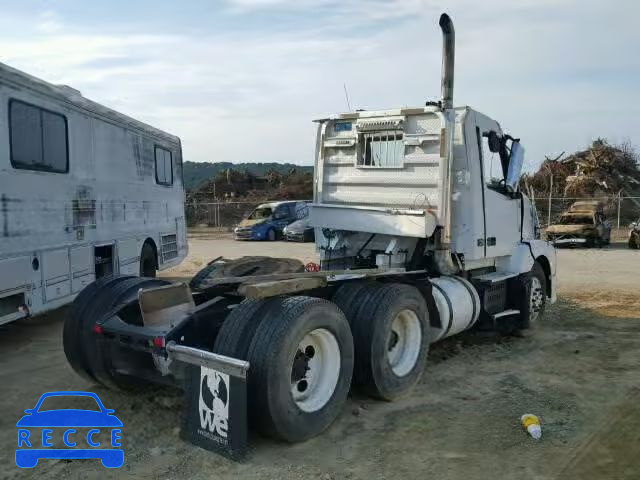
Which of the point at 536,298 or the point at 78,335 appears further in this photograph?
the point at 536,298

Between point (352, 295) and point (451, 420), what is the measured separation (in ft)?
4.42

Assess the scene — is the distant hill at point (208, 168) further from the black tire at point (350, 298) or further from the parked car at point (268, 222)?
the black tire at point (350, 298)

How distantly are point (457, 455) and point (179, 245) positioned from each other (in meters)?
9.39

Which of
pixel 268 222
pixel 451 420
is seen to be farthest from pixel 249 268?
pixel 268 222

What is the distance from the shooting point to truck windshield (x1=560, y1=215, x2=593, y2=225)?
21891 mm

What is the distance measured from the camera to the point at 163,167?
11688mm

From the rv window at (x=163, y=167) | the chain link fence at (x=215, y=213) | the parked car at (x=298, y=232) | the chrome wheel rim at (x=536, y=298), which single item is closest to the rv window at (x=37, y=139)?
the rv window at (x=163, y=167)

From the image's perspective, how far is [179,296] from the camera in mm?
5160

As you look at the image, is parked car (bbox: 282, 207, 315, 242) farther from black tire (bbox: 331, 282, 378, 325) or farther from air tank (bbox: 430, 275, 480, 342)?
black tire (bbox: 331, 282, 378, 325)

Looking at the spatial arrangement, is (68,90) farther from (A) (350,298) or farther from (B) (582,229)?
(B) (582,229)

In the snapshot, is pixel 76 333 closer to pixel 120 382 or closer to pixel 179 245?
pixel 120 382

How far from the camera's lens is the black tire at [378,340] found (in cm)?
517

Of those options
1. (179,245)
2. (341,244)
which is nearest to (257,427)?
(341,244)

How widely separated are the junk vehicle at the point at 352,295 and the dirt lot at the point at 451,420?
8.9 inches
